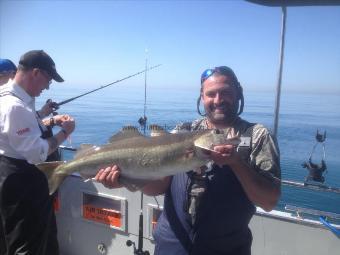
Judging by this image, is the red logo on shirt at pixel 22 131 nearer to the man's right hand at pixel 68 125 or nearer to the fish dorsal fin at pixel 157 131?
the man's right hand at pixel 68 125

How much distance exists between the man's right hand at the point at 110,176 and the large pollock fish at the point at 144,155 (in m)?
0.06

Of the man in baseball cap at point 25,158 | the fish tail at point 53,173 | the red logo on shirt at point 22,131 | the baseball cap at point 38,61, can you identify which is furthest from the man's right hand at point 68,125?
the fish tail at point 53,173

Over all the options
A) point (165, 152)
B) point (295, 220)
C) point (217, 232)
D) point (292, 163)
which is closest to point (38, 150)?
point (165, 152)

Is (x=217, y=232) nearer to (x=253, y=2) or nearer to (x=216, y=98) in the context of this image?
(x=216, y=98)

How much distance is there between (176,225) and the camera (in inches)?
111

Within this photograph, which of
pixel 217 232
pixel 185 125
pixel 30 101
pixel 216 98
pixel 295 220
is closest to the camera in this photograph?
pixel 217 232

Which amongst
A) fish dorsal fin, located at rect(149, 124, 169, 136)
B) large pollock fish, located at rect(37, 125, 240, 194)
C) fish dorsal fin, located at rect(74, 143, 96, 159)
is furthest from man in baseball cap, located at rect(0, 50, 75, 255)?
fish dorsal fin, located at rect(149, 124, 169, 136)

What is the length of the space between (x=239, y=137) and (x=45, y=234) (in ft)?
9.80

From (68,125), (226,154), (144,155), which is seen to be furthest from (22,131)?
(226,154)

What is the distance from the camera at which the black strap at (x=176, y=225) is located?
2727 mm

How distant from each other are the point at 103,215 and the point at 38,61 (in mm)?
2466

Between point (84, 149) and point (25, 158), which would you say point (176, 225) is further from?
point (25, 158)

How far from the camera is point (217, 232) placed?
264 cm

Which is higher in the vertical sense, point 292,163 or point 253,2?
point 253,2
